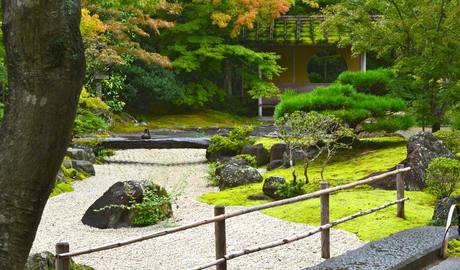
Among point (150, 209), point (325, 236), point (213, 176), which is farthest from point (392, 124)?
point (325, 236)

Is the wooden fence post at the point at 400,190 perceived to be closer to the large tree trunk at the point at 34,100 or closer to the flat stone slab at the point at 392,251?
the flat stone slab at the point at 392,251

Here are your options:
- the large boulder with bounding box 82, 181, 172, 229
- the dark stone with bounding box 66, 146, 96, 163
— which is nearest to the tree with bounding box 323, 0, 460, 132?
the large boulder with bounding box 82, 181, 172, 229

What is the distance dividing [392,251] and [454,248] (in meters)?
0.80

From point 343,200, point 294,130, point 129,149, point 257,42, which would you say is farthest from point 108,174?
point 257,42

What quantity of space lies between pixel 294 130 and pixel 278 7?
1406cm

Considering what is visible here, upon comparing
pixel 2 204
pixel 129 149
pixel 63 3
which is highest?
pixel 63 3

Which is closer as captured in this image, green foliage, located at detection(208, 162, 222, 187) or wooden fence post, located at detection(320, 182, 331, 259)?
wooden fence post, located at detection(320, 182, 331, 259)

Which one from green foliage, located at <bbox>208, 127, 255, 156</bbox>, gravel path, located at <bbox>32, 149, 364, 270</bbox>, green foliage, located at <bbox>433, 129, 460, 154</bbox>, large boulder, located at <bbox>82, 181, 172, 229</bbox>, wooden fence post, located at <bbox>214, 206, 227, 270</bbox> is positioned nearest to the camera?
wooden fence post, located at <bbox>214, 206, 227, 270</bbox>

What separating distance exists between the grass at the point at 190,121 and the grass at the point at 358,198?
1105cm

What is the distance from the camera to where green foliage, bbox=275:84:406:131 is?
14.4m

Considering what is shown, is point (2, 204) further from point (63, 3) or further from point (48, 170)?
point (63, 3)

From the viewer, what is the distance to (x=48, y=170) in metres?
3.41

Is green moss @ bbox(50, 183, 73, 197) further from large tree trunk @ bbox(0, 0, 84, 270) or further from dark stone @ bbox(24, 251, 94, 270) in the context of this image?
large tree trunk @ bbox(0, 0, 84, 270)

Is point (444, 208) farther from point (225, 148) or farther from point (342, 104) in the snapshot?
point (225, 148)
